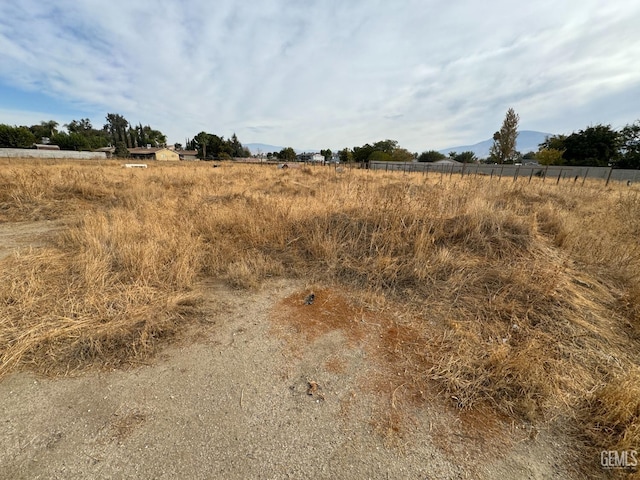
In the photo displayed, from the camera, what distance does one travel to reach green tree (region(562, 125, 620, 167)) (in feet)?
113

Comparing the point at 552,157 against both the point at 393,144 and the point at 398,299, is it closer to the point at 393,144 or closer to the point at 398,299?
the point at 393,144

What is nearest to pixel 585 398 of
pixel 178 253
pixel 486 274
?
pixel 486 274

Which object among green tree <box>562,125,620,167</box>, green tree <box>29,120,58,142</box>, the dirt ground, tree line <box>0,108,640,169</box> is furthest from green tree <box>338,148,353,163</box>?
green tree <box>29,120,58,142</box>

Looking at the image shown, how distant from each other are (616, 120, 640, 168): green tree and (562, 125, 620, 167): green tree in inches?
30.4

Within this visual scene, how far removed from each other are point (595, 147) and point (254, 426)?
52.6 meters

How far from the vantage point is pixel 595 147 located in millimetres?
35219

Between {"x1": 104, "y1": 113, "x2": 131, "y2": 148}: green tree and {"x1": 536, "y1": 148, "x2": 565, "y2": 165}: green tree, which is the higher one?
{"x1": 104, "y1": 113, "x2": 131, "y2": 148}: green tree

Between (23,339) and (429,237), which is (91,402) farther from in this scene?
(429,237)

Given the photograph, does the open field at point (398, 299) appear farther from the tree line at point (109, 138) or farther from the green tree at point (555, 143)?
the tree line at point (109, 138)

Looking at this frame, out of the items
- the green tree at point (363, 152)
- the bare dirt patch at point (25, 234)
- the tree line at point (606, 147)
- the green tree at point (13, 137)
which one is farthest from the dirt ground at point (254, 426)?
the green tree at point (13, 137)

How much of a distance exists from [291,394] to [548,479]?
157cm

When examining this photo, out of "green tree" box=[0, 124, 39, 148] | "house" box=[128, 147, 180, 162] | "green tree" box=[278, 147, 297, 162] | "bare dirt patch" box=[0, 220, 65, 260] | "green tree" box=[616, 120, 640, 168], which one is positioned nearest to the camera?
"bare dirt patch" box=[0, 220, 65, 260]

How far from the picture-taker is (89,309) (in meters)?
2.66

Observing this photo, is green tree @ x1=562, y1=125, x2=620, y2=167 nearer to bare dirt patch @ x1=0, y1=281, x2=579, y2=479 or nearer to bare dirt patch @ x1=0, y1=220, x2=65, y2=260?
bare dirt patch @ x1=0, y1=281, x2=579, y2=479
